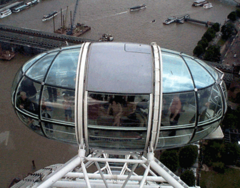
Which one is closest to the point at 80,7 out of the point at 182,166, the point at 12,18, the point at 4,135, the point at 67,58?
the point at 12,18

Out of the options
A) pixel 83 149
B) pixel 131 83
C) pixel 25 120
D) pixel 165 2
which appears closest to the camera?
pixel 131 83

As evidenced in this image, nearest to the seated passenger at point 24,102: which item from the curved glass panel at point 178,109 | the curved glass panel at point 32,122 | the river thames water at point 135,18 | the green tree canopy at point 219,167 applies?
the curved glass panel at point 32,122

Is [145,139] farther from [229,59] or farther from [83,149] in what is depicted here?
[229,59]

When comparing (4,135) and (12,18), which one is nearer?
(4,135)

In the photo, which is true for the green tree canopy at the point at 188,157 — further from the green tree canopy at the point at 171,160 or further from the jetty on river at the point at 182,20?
the jetty on river at the point at 182,20

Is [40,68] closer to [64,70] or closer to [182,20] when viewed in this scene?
[64,70]

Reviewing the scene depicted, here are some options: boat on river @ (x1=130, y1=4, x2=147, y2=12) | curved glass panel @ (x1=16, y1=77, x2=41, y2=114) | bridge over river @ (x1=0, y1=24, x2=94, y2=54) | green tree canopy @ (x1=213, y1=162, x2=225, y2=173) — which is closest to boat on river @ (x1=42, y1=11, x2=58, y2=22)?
bridge over river @ (x1=0, y1=24, x2=94, y2=54)

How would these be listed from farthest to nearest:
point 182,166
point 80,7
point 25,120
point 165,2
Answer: point 165,2 → point 80,7 → point 182,166 → point 25,120
